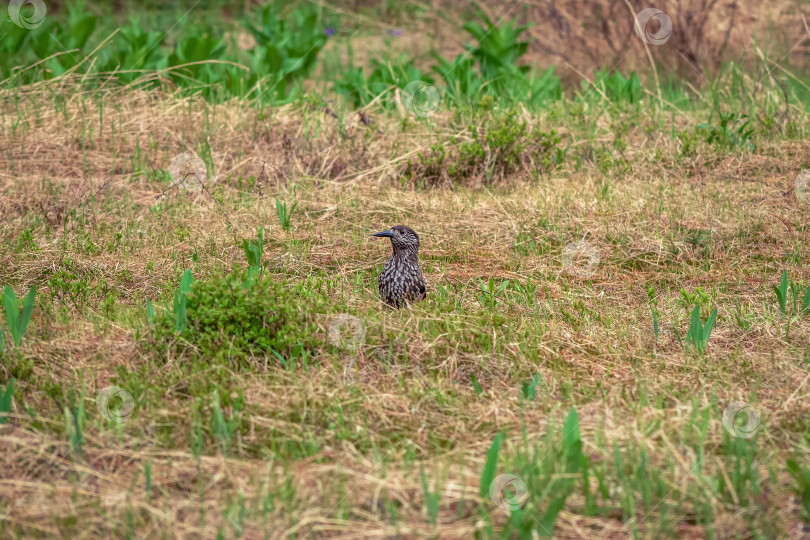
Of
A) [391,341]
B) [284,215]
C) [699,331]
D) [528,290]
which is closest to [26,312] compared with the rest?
[391,341]

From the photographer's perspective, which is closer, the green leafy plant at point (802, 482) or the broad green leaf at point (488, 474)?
the green leafy plant at point (802, 482)

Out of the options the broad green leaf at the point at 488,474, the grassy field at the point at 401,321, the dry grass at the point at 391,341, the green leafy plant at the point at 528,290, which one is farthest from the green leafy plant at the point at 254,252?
the broad green leaf at the point at 488,474

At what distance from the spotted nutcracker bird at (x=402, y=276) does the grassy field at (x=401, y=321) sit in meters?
0.12

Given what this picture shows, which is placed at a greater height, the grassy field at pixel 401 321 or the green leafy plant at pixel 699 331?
the green leafy plant at pixel 699 331

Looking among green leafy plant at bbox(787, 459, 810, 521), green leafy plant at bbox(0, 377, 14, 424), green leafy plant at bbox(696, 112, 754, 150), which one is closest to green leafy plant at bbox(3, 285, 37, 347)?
green leafy plant at bbox(0, 377, 14, 424)

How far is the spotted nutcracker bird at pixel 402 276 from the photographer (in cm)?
422

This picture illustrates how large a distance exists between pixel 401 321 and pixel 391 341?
0.18 m

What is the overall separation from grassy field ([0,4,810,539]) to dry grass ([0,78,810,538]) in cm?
2

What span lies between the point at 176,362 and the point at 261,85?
15.7 ft

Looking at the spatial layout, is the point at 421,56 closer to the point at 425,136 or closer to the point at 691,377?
the point at 425,136

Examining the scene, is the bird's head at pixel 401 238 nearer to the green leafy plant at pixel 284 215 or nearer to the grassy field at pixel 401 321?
the grassy field at pixel 401 321

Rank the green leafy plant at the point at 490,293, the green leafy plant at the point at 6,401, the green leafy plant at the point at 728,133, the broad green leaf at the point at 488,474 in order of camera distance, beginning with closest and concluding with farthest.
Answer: the broad green leaf at the point at 488,474 → the green leafy plant at the point at 6,401 → the green leafy plant at the point at 490,293 → the green leafy plant at the point at 728,133

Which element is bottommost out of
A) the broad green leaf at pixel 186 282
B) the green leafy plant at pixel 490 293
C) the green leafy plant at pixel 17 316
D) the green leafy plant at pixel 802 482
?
the green leafy plant at pixel 490 293

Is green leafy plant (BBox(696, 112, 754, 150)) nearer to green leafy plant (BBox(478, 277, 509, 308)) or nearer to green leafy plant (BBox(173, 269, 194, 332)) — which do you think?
green leafy plant (BBox(478, 277, 509, 308))
